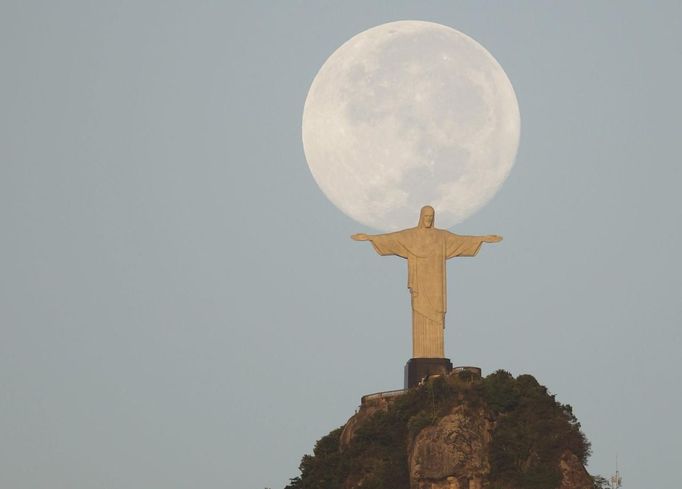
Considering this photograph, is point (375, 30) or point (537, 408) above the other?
point (375, 30)

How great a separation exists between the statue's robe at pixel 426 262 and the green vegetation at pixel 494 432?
12.9 feet

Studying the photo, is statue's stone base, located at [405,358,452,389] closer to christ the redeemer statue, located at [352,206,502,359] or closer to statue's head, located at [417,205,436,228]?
christ the redeemer statue, located at [352,206,502,359]

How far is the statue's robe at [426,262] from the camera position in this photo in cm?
9444

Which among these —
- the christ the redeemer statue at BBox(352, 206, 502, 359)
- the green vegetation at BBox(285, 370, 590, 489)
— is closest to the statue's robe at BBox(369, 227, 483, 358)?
the christ the redeemer statue at BBox(352, 206, 502, 359)

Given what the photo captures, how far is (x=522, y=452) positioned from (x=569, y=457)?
176 cm

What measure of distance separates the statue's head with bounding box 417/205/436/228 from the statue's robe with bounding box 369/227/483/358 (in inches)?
8.1

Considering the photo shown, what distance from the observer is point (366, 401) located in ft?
307

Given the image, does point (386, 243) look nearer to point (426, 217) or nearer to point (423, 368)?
point (426, 217)

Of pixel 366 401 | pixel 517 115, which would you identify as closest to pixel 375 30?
pixel 517 115

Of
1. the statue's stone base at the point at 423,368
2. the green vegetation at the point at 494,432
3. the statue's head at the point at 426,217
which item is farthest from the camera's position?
the statue's head at the point at 426,217

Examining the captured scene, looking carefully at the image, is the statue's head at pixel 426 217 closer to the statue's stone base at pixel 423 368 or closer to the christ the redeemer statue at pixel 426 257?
the christ the redeemer statue at pixel 426 257

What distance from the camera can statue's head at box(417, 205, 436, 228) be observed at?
94.5m

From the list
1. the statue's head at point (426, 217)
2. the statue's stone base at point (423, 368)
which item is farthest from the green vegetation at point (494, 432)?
the statue's head at point (426, 217)

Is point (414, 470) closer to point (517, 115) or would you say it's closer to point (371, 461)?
point (371, 461)
